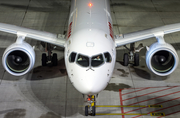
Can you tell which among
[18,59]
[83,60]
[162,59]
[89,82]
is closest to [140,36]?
[162,59]

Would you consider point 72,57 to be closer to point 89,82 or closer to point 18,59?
point 89,82

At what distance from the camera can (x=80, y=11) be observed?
13.9 meters

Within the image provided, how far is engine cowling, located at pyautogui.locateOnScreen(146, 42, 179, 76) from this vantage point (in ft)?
41.2

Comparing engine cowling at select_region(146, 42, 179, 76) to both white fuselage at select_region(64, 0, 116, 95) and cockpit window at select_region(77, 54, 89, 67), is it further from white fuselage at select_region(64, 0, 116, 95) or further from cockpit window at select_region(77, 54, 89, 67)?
cockpit window at select_region(77, 54, 89, 67)

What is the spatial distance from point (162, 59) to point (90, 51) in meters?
4.64

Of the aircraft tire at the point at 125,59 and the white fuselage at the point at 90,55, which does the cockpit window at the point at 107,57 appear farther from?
the aircraft tire at the point at 125,59

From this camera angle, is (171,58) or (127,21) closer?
(171,58)

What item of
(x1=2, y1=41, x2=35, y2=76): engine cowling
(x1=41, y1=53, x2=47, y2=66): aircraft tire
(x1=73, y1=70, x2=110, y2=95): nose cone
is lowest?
(x1=73, y1=70, x2=110, y2=95): nose cone

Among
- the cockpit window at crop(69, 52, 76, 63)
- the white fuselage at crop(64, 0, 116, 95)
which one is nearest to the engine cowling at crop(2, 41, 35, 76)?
the white fuselage at crop(64, 0, 116, 95)

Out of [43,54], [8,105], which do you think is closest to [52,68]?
[43,54]

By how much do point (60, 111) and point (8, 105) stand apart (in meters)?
2.56

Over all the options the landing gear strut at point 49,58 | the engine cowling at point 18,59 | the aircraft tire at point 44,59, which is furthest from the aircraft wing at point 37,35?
the aircraft tire at point 44,59

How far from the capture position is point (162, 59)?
13.2 meters

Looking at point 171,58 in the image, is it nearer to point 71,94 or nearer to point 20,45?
point 71,94
